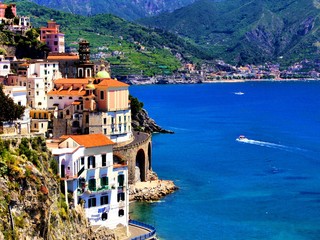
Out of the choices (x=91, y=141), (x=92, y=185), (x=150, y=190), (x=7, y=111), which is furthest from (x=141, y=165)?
(x=7, y=111)

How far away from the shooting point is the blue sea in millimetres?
53312

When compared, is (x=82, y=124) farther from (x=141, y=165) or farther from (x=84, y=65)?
(x=84, y=65)

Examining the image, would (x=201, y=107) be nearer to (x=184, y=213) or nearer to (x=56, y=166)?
(x=184, y=213)

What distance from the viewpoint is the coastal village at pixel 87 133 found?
44.2 m

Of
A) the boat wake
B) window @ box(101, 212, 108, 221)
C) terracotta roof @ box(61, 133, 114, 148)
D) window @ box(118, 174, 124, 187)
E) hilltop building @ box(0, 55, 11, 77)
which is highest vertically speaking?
hilltop building @ box(0, 55, 11, 77)

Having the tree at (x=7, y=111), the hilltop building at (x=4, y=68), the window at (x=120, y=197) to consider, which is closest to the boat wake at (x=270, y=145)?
the hilltop building at (x=4, y=68)

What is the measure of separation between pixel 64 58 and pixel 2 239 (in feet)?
123

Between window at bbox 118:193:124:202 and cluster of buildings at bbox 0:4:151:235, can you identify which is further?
window at bbox 118:193:124:202

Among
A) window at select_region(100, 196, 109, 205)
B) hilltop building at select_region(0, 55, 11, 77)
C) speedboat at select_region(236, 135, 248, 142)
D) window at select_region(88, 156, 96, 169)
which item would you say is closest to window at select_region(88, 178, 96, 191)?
window at select_region(88, 156, 96, 169)

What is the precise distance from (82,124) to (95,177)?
14.7 meters

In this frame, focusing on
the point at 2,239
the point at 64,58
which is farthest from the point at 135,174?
the point at 2,239

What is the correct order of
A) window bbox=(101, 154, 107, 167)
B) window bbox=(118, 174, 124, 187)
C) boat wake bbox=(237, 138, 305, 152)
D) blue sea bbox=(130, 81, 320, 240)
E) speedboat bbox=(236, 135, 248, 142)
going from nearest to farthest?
window bbox=(101, 154, 107, 167) < window bbox=(118, 174, 124, 187) < blue sea bbox=(130, 81, 320, 240) < boat wake bbox=(237, 138, 305, 152) < speedboat bbox=(236, 135, 248, 142)

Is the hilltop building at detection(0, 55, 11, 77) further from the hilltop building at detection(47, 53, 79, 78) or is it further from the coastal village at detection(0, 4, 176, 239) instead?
the hilltop building at detection(47, 53, 79, 78)

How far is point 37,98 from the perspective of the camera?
60.1 metres
